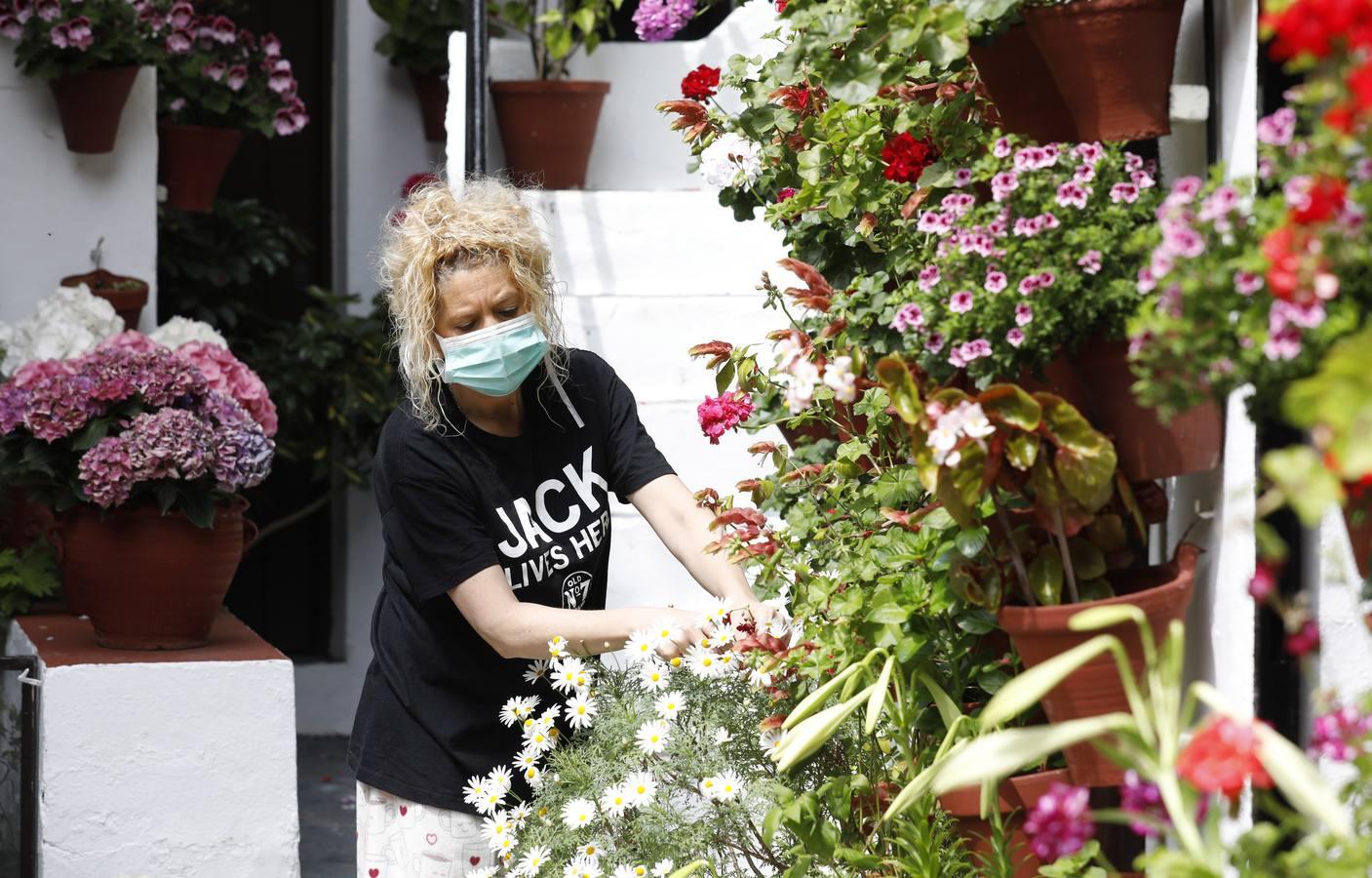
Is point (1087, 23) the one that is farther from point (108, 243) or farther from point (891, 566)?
point (108, 243)

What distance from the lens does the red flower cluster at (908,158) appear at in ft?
6.30

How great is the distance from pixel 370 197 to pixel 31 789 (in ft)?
8.98

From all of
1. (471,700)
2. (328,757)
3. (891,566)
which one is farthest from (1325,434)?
(328,757)

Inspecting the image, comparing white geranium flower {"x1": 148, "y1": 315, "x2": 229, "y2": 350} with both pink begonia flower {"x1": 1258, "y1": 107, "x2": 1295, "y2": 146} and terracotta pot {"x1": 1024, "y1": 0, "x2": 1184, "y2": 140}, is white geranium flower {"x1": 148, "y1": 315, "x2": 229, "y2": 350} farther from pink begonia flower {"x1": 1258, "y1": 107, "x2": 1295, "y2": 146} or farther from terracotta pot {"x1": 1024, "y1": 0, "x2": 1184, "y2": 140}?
pink begonia flower {"x1": 1258, "y1": 107, "x2": 1295, "y2": 146}

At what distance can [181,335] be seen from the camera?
167 inches

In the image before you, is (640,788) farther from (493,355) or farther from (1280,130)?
(1280,130)

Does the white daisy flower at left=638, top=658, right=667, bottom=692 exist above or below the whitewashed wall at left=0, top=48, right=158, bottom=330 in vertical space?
above

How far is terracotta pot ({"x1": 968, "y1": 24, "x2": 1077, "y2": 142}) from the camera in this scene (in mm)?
1699

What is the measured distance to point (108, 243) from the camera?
177 inches

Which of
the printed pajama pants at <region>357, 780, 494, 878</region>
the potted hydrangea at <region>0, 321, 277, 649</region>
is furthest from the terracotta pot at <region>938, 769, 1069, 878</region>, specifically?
the potted hydrangea at <region>0, 321, 277, 649</region>

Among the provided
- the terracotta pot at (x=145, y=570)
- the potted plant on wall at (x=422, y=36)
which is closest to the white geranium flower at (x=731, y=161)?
the terracotta pot at (x=145, y=570)

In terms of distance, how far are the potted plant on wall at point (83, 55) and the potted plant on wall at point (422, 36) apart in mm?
1150

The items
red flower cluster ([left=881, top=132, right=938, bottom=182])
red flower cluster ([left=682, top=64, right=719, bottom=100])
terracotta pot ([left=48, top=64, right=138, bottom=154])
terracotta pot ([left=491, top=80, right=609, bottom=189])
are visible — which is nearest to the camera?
red flower cluster ([left=881, top=132, right=938, bottom=182])

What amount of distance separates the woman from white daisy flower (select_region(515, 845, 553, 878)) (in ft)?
1.24
